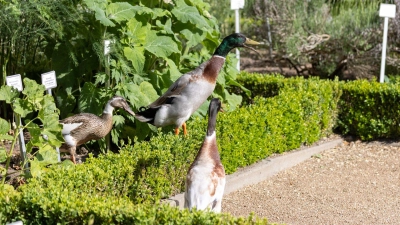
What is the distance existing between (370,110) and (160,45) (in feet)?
11.5

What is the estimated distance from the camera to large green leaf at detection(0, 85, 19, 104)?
5.28 m

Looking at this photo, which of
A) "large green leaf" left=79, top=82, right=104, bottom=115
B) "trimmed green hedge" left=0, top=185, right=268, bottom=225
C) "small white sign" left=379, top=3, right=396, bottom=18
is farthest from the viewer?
"small white sign" left=379, top=3, right=396, bottom=18

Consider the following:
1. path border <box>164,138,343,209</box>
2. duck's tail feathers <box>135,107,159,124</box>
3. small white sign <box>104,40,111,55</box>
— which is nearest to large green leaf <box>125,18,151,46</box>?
small white sign <box>104,40,111,55</box>

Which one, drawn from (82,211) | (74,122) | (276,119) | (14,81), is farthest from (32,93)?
(276,119)

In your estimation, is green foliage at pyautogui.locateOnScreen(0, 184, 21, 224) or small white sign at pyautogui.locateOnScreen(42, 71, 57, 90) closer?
green foliage at pyautogui.locateOnScreen(0, 184, 21, 224)

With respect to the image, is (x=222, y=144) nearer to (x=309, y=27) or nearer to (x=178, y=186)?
(x=178, y=186)

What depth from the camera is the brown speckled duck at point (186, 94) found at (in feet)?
21.5

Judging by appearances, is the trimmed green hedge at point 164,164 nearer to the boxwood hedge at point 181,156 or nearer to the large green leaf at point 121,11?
the boxwood hedge at point 181,156

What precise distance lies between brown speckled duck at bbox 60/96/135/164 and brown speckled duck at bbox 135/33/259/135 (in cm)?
38

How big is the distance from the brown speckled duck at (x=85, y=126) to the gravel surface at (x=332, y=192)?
148cm

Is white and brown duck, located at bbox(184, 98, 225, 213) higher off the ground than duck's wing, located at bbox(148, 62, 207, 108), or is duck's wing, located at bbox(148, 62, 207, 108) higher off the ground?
duck's wing, located at bbox(148, 62, 207, 108)

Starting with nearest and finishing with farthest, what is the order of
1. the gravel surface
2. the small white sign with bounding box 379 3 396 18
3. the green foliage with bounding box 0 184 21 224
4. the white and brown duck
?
the green foliage with bounding box 0 184 21 224 → the white and brown duck → the gravel surface → the small white sign with bounding box 379 3 396 18

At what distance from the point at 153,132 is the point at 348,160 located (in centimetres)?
270

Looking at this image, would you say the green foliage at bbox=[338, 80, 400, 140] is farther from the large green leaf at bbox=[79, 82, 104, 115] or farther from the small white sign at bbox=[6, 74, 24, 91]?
the small white sign at bbox=[6, 74, 24, 91]
